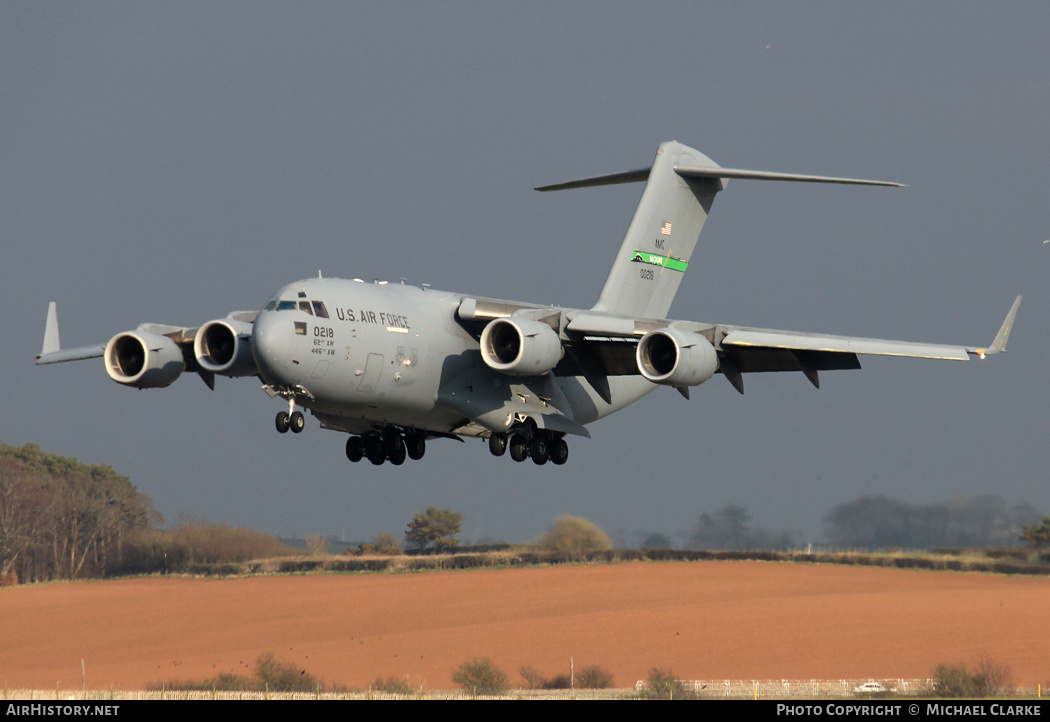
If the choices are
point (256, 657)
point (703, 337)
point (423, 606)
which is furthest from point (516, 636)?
point (703, 337)

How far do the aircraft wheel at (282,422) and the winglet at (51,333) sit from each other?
433 cm

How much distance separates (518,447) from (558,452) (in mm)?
701

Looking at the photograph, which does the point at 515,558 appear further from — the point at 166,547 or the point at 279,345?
the point at 279,345

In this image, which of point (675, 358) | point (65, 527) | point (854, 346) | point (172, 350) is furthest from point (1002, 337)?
point (65, 527)

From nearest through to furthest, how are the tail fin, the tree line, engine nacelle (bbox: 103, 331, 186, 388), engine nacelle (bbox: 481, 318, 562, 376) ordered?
engine nacelle (bbox: 481, 318, 562, 376)
engine nacelle (bbox: 103, 331, 186, 388)
the tail fin
the tree line

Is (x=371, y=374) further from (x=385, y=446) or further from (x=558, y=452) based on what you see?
(x=558, y=452)

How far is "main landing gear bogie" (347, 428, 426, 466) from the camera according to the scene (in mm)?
17859

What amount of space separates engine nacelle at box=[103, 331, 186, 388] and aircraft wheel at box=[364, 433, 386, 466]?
2.67 meters

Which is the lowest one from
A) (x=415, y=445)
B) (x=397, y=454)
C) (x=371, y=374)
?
(x=397, y=454)

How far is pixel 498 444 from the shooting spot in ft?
56.4

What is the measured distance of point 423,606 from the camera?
33.6 m

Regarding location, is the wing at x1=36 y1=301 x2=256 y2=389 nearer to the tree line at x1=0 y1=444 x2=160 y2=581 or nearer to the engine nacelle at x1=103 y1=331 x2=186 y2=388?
the engine nacelle at x1=103 y1=331 x2=186 y2=388

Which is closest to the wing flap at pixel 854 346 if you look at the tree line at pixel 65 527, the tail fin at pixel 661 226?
the tail fin at pixel 661 226

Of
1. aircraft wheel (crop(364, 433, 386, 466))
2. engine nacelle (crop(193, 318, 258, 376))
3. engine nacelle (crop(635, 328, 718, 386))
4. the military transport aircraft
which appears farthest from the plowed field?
engine nacelle (crop(635, 328, 718, 386))
